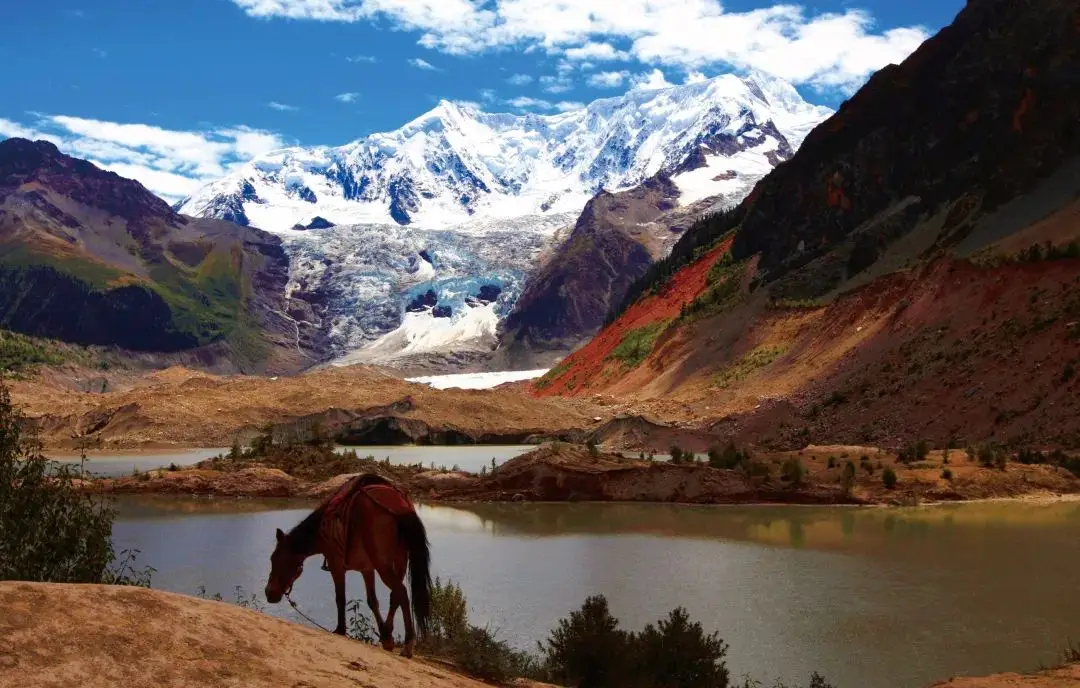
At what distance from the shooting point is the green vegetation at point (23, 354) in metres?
143

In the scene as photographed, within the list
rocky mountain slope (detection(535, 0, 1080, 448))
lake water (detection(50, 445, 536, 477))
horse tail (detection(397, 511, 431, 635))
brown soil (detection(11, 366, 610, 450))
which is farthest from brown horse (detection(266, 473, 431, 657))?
brown soil (detection(11, 366, 610, 450))

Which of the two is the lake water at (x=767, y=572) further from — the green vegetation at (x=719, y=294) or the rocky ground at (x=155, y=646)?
the green vegetation at (x=719, y=294)

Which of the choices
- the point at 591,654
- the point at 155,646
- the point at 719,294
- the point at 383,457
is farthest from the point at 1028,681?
the point at 719,294

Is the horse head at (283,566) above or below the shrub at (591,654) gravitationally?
above

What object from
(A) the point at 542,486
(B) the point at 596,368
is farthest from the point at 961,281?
(B) the point at 596,368

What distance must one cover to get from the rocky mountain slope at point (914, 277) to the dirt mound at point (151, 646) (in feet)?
131

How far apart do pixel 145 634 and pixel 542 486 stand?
108ft

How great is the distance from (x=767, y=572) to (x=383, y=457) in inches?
1497

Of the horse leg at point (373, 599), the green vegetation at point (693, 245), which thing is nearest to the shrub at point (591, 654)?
the horse leg at point (373, 599)

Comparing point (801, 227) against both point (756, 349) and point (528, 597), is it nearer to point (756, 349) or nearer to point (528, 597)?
point (756, 349)

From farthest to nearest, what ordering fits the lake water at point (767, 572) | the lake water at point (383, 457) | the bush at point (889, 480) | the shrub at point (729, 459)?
the lake water at point (383, 457) < the shrub at point (729, 459) < the bush at point (889, 480) < the lake water at point (767, 572)

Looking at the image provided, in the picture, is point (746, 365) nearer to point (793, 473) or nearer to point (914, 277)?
point (914, 277)

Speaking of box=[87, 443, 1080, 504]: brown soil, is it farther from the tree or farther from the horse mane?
the horse mane

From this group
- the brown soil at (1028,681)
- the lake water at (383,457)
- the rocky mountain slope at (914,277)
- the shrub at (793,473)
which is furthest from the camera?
the lake water at (383,457)
